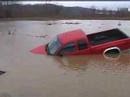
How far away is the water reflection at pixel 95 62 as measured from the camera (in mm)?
17688

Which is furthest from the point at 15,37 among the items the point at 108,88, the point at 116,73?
the point at 108,88

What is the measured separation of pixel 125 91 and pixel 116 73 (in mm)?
2662

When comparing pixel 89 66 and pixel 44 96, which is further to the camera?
pixel 89 66

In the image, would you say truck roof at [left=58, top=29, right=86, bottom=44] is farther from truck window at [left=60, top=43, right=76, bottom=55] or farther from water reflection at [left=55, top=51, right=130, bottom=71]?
water reflection at [left=55, top=51, right=130, bottom=71]

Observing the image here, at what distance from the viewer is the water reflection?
17688mm

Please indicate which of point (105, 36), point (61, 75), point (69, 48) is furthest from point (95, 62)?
point (105, 36)

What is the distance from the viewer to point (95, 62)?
18.5 m

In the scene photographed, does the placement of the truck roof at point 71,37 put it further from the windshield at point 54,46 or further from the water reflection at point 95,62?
the water reflection at point 95,62

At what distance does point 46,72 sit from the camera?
1694 centimetres

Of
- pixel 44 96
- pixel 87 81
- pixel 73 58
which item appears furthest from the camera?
pixel 73 58

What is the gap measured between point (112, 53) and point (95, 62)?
1.41 metres

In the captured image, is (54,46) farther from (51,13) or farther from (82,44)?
(51,13)

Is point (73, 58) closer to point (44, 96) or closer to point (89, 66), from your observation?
point (89, 66)

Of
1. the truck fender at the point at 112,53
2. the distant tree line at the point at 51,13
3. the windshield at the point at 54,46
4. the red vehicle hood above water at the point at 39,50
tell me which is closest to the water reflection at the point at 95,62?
the truck fender at the point at 112,53
